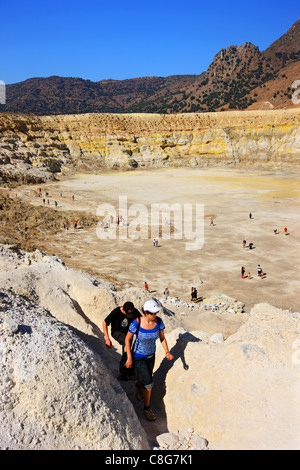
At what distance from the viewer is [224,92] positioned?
106688 mm

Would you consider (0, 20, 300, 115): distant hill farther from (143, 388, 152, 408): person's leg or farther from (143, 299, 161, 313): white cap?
(143, 388, 152, 408): person's leg

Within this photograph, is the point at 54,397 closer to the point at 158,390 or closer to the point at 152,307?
the point at 152,307

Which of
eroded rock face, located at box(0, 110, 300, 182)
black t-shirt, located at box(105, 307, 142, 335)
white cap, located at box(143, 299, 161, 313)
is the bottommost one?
black t-shirt, located at box(105, 307, 142, 335)

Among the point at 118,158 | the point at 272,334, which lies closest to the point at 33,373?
the point at 272,334

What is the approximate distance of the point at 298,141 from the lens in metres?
52.2

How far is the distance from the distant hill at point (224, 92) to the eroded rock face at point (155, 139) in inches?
1175

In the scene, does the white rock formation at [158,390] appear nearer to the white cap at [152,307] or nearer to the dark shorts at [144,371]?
the dark shorts at [144,371]

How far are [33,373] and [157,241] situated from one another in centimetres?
1864

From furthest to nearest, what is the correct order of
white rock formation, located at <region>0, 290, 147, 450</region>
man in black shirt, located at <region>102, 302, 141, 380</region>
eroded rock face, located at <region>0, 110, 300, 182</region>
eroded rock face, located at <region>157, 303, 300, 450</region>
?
eroded rock face, located at <region>0, 110, 300, 182</region>
man in black shirt, located at <region>102, 302, 141, 380</region>
eroded rock face, located at <region>157, 303, 300, 450</region>
white rock formation, located at <region>0, 290, 147, 450</region>

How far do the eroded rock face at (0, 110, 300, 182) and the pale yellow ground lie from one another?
12447 mm

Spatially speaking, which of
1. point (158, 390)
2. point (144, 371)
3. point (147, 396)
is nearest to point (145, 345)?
point (144, 371)

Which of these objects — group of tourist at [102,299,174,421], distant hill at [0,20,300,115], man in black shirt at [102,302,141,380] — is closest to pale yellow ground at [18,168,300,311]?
man in black shirt at [102,302,141,380]

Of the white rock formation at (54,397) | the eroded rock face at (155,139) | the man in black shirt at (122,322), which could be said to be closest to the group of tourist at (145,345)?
the man in black shirt at (122,322)

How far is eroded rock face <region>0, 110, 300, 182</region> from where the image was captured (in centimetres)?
5134
